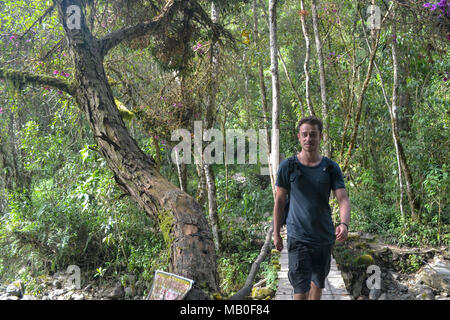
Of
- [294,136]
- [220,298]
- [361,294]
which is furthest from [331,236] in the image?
[294,136]

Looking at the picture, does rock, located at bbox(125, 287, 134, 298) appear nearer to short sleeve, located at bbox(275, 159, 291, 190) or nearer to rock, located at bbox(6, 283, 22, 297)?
rock, located at bbox(6, 283, 22, 297)

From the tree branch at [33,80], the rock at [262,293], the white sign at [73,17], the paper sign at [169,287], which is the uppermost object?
the white sign at [73,17]

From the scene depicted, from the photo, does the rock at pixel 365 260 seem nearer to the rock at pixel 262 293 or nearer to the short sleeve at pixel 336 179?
the rock at pixel 262 293

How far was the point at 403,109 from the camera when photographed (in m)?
7.20

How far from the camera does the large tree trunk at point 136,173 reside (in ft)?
6.93

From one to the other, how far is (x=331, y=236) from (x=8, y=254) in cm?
784

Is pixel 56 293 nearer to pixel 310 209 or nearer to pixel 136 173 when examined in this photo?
pixel 136 173

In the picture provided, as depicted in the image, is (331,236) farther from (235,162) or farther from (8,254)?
(235,162)

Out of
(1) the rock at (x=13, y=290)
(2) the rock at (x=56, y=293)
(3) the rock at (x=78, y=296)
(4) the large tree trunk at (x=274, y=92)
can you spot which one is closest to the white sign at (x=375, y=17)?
(4) the large tree trunk at (x=274, y=92)

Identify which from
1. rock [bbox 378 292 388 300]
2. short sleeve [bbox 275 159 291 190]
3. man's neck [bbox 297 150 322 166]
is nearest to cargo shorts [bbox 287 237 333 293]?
short sleeve [bbox 275 159 291 190]

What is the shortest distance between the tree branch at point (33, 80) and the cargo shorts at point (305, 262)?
250 cm

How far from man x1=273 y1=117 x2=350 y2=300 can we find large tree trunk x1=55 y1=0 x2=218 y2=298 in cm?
53

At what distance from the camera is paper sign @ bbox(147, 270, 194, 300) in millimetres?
1780

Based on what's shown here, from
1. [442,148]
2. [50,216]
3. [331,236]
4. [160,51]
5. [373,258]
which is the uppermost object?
[160,51]
